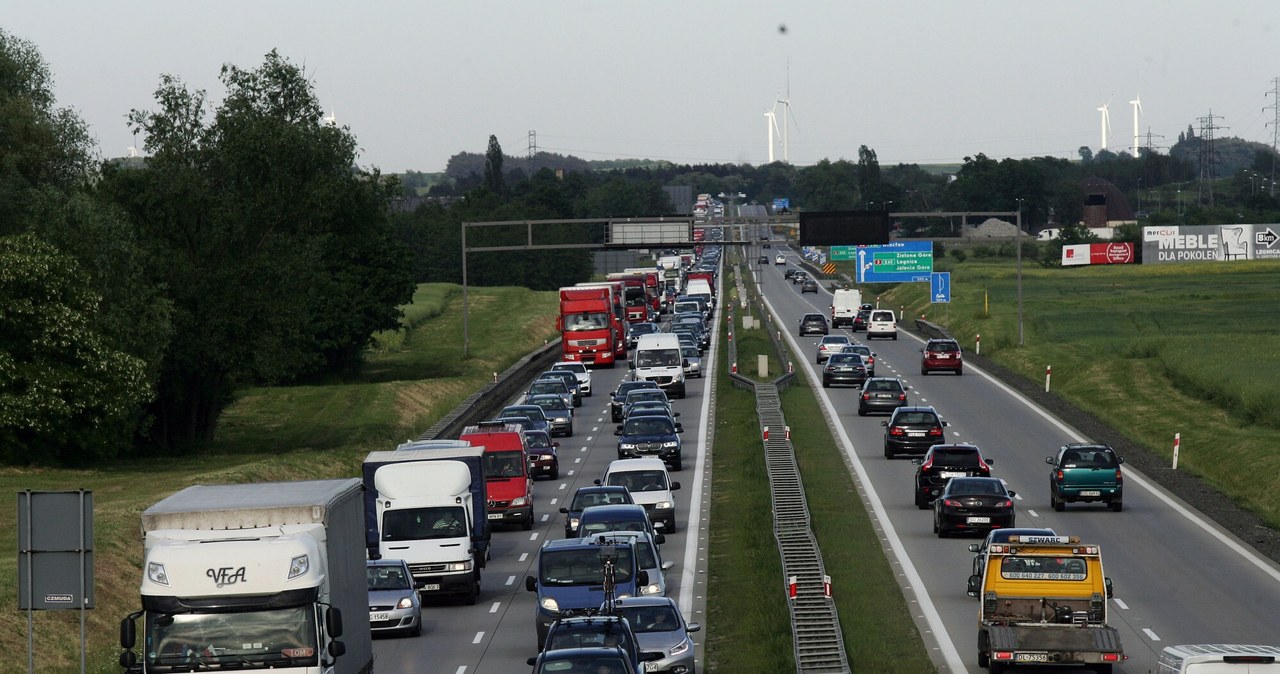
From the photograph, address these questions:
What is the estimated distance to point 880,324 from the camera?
316 feet

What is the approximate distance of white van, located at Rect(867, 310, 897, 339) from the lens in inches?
3787

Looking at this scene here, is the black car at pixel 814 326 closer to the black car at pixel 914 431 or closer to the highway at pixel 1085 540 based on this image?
the highway at pixel 1085 540

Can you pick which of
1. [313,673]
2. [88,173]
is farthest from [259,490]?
[88,173]

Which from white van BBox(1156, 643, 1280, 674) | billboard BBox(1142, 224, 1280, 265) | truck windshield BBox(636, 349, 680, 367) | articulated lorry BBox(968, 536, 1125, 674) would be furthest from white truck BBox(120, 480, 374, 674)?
billboard BBox(1142, 224, 1280, 265)

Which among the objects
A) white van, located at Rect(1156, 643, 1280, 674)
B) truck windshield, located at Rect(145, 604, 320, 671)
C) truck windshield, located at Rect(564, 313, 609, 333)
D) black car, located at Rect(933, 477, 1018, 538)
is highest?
truck windshield, located at Rect(145, 604, 320, 671)

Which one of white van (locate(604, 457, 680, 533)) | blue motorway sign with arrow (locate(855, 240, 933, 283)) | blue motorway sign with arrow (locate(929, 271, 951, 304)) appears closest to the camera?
white van (locate(604, 457, 680, 533))

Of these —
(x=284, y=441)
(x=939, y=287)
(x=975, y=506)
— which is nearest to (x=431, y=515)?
(x=975, y=506)

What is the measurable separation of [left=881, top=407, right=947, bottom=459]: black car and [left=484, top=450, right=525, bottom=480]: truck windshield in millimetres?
13415

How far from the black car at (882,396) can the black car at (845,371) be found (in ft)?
33.4

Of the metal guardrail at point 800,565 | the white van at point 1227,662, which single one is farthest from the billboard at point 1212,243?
the white van at point 1227,662

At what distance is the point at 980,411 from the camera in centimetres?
6069

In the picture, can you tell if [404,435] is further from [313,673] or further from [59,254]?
[313,673]

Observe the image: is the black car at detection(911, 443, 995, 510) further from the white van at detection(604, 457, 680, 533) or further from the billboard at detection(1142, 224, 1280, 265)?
the billboard at detection(1142, 224, 1280, 265)

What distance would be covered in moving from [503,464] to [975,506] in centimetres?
1081
